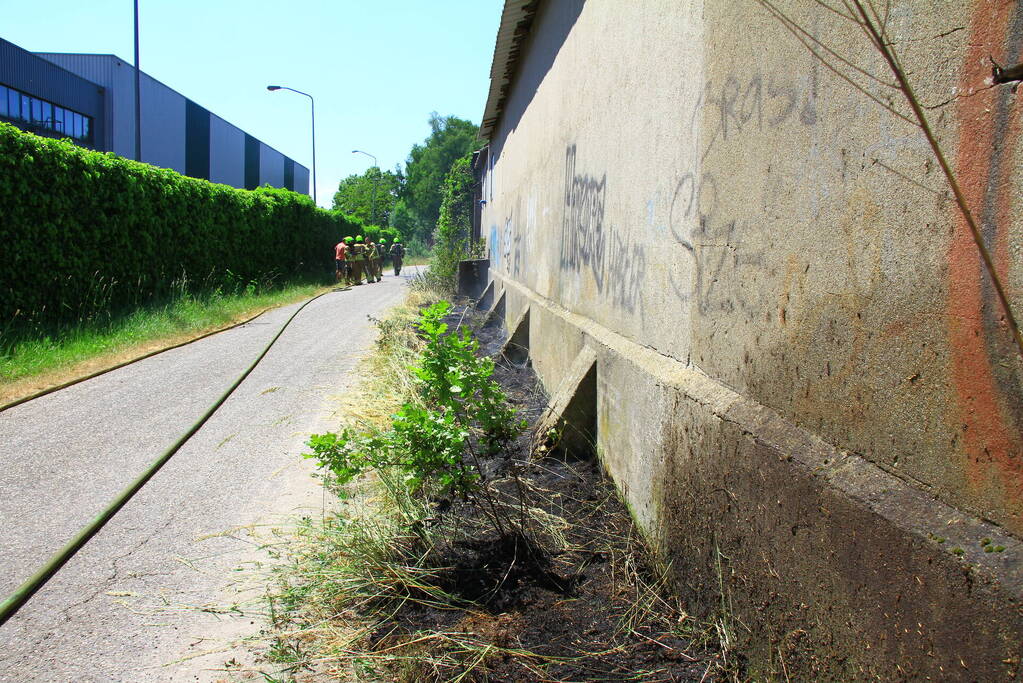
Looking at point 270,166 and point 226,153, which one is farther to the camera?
point 270,166

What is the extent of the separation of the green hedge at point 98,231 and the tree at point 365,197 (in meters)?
51.5

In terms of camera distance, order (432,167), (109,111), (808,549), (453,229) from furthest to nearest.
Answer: (432,167), (109,111), (453,229), (808,549)

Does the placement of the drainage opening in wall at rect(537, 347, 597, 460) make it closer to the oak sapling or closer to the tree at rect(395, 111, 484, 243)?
the oak sapling

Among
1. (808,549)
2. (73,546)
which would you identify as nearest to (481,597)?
(808,549)

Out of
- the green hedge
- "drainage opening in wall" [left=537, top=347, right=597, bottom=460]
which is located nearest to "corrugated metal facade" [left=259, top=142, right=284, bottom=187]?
the green hedge

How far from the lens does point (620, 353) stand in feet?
13.6

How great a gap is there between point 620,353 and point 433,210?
98.4 m

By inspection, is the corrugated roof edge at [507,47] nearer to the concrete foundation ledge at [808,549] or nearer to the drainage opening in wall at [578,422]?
the drainage opening in wall at [578,422]

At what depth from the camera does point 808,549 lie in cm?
206

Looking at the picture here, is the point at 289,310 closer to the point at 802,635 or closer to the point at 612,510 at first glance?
the point at 612,510

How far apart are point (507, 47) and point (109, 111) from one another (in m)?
29.4

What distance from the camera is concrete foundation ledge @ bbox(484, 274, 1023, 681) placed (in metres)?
1.49

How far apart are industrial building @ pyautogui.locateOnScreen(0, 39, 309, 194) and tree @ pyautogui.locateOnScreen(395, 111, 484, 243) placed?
5265 cm

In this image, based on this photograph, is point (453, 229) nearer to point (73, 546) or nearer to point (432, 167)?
point (73, 546)
